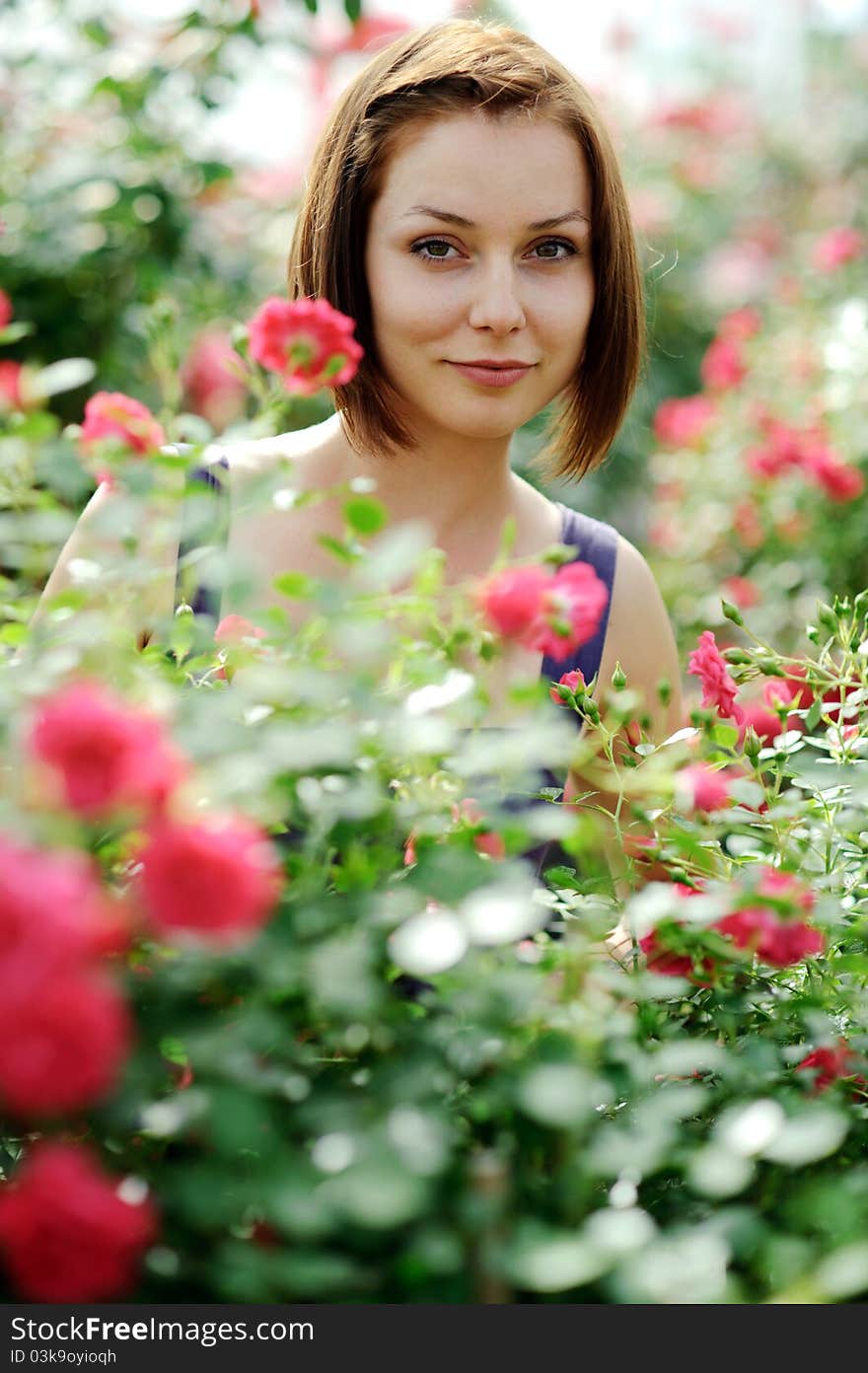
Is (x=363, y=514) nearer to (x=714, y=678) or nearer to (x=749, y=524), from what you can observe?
(x=714, y=678)

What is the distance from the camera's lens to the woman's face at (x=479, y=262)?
1.36m

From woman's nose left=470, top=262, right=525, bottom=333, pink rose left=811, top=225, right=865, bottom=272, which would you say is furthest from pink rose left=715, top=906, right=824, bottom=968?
pink rose left=811, top=225, right=865, bottom=272

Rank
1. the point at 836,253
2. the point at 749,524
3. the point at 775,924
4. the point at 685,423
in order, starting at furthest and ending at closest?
the point at 836,253, the point at 685,423, the point at 749,524, the point at 775,924

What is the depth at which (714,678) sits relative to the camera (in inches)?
43.3

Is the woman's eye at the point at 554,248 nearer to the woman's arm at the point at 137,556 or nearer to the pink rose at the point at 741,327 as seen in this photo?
the woman's arm at the point at 137,556

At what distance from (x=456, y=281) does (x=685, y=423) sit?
187 cm

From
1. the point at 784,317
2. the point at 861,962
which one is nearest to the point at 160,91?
the point at 784,317

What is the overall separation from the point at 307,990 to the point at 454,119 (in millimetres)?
1027

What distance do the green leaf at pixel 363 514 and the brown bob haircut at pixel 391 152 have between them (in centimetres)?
79

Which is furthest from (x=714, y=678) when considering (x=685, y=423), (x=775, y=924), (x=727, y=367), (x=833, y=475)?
(x=727, y=367)

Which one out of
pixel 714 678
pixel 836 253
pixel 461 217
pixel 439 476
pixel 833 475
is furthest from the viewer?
pixel 836 253

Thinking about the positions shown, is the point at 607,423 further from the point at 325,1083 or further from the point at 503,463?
the point at 325,1083

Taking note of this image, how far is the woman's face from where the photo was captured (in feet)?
4.46

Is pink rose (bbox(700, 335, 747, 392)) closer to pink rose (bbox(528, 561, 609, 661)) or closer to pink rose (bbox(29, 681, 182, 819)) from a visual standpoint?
pink rose (bbox(528, 561, 609, 661))
